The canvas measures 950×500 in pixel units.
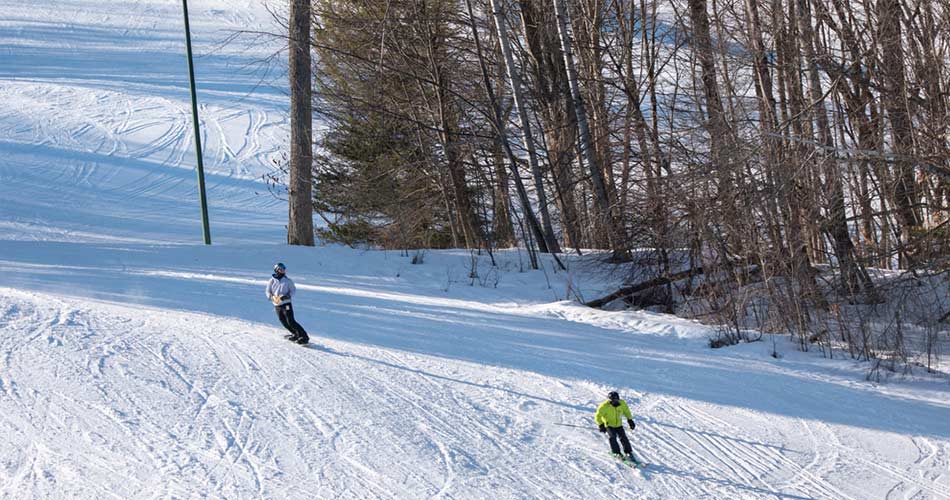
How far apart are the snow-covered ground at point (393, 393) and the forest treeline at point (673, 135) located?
1.95 meters

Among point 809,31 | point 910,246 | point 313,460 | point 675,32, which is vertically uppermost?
point 675,32

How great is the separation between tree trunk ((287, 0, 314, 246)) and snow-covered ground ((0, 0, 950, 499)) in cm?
160

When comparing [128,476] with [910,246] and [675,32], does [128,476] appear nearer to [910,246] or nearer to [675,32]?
[910,246]

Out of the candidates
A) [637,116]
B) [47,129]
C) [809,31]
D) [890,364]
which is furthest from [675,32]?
[47,129]

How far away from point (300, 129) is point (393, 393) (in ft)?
39.7

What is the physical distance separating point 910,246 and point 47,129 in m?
42.3

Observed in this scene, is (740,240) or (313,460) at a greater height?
(740,240)

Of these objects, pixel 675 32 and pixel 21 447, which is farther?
pixel 675 32

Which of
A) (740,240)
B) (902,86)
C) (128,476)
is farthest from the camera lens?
(740,240)

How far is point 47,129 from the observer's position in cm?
4384

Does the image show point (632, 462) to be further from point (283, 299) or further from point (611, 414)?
point (283, 299)

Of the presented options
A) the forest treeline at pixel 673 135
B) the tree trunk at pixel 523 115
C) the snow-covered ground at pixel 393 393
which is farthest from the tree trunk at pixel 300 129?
the tree trunk at pixel 523 115

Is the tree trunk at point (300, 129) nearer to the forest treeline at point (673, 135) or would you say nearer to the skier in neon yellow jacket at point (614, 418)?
the forest treeline at point (673, 135)

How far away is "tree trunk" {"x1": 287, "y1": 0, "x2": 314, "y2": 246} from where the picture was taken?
20.4 meters
